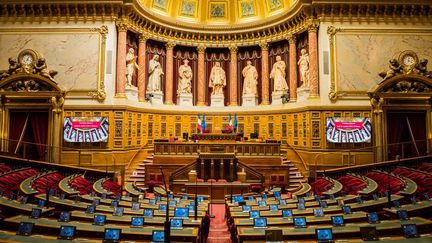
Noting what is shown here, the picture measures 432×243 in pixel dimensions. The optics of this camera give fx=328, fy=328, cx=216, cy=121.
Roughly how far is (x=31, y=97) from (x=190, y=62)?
1109 cm

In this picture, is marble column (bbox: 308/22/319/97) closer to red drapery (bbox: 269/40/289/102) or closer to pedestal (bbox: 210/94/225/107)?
red drapery (bbox: 269/40/289/102)

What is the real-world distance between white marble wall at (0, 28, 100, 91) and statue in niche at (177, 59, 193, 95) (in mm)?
6698

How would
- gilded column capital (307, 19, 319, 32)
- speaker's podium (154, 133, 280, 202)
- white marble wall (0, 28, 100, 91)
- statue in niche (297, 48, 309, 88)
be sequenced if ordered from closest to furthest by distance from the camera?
speaker's podium (154, 133, 280, 202), white marble wall (0, 28, 100, 91), gilded column capital (307, 19, 319, 32), statue in niche (297, 48, 309, 88)

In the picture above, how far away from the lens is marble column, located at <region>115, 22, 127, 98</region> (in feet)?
64.7

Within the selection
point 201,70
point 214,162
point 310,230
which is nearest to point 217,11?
point 201,70

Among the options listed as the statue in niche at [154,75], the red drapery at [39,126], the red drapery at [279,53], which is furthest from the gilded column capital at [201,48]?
the red drapery at [39,126]

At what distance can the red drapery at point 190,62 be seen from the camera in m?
24.5

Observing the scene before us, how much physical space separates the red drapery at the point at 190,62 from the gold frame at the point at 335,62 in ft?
33.0

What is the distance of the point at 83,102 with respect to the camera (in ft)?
62.1

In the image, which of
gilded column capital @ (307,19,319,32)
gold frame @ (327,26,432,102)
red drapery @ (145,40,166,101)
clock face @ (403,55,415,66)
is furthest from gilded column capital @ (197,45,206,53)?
clock face @ (403,55,415,66)

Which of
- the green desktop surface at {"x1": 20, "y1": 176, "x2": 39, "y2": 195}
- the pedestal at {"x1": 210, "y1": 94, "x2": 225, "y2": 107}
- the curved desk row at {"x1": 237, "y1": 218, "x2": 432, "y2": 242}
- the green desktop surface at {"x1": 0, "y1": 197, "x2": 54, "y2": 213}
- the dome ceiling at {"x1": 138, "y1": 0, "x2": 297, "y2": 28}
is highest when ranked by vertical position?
the dome ceiling at {"x1": 138, "y1": 0, "x2": 297, "y2": 28}

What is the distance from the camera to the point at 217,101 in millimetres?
24469

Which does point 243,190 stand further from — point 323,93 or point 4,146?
point 4,146

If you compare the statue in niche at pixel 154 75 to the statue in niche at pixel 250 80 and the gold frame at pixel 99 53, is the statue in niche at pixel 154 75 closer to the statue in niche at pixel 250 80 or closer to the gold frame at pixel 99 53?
the gold frame at pixel 99 53
